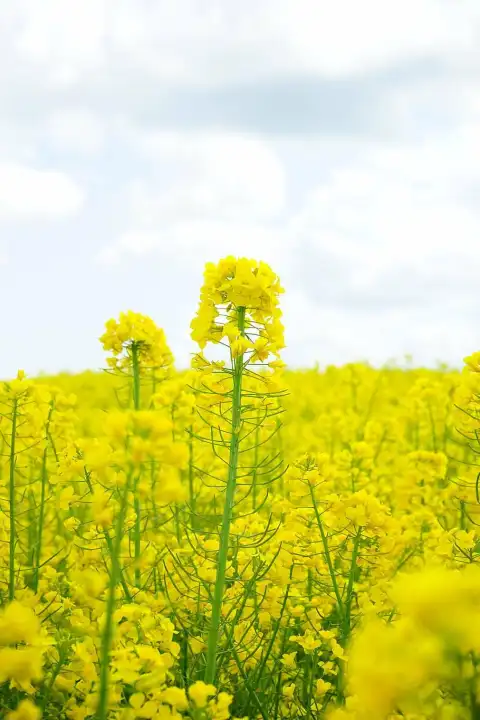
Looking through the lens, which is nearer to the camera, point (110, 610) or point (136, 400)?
point (110, 610)

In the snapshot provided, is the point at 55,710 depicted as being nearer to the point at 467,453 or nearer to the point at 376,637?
the point at 376,637

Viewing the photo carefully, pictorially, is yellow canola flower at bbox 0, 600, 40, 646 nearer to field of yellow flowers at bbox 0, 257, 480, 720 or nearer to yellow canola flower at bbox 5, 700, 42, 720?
field of yellow flowers at bbox 0, 257, 480, 720

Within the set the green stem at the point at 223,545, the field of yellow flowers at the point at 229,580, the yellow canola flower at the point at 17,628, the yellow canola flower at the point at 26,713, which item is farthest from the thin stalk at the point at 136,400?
the yellow canola flower at the point at 17,628

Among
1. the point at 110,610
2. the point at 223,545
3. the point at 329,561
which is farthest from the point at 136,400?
the point at 110,610

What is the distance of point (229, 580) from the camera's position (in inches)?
114

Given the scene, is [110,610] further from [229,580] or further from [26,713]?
[229,580]

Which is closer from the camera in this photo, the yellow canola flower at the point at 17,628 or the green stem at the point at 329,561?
the yellow canola flower at the point at 17,628

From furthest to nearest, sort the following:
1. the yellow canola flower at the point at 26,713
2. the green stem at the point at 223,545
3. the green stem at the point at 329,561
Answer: the green stem at the point at 329,561 < the green stem at the point at 223,545 < the yellow canola flower at the point at 26,713

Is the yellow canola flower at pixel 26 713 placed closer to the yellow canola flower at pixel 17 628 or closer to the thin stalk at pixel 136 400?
the yellow canola flower at pixel 17 628

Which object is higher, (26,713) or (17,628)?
(17,628)

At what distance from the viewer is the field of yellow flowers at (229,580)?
59.5 inches

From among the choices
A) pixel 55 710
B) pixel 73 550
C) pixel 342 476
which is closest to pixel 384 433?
pixel 342 476

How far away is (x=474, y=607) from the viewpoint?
4.76 feet

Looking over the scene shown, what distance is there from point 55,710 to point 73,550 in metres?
1.10
